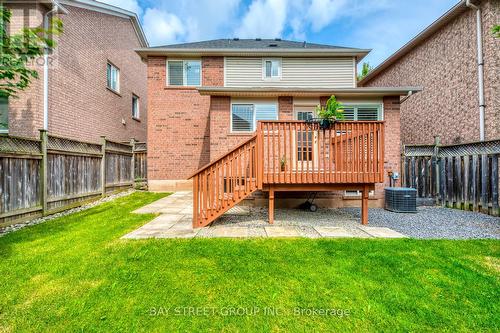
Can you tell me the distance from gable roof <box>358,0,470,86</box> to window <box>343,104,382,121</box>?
502 centimetres

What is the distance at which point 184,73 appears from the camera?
9.88 metres

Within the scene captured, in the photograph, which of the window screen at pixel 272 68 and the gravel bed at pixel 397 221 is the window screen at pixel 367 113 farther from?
the window screen at pixel 272 68

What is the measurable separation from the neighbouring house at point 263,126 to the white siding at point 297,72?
0.04 metres

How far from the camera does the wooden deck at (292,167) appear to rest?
4.78 meters

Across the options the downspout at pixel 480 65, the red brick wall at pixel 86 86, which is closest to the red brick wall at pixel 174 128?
the red brick wall at pixel 86 86

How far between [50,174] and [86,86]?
5.69 m

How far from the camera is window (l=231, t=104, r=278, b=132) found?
7.43 metres

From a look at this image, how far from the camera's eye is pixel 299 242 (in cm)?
374

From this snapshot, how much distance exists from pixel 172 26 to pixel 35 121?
51.7ft

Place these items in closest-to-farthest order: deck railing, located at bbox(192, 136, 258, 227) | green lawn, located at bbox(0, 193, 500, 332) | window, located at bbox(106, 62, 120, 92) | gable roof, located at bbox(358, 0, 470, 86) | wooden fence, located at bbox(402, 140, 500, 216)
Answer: green lawn, located at bbox(0, 193, 500, 332)
deck railing, located at bbox(192, 136, 258, 227)
wooden fence, located at bbox(402, 140, 500, 216)
gable roof, located at bbox(358, 0, 470, 86)
window, located at bbox(106, 62, 120, 92)

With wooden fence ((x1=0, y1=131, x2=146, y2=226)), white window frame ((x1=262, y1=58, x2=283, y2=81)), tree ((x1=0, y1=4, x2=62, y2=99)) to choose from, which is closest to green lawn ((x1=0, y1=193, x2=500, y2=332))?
wooden fence ((x1=0, y1=131, x2=146, y2=226))

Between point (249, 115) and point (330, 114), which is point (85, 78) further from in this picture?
point (330, 114)

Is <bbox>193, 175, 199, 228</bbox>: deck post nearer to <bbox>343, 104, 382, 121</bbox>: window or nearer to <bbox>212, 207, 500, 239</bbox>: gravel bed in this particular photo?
<bbox>212, 207, 500, 239</bbox>: gravel bed

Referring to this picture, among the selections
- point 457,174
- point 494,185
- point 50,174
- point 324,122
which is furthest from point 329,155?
point 50,174
